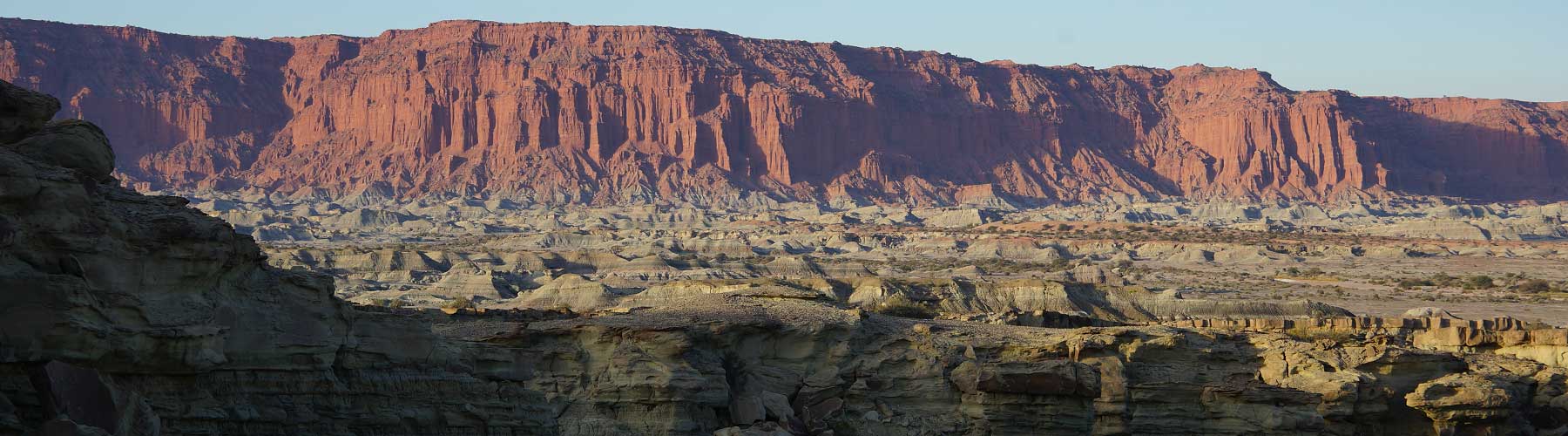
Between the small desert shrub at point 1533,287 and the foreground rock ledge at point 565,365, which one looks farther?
the small desert shrub at point 1533,287

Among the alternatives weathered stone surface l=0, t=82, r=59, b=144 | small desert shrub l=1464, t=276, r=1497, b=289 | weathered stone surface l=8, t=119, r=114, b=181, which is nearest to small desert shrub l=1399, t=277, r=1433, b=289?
small desert shrub l=1464, t=276, r=1497, b=289

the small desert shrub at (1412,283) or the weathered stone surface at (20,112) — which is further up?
the weathered stone surface at (20,112)

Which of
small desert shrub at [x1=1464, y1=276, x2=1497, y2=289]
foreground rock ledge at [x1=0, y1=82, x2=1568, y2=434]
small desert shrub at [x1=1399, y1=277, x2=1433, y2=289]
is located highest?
foreground rock ledge at [x1=0, y1=82, x2=1568, y2=434]

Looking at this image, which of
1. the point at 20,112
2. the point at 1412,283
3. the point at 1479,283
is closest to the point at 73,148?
the point at 20,112

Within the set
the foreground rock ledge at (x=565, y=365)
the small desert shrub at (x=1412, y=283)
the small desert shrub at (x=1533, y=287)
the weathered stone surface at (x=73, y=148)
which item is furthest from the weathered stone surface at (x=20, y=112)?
the small desert shrub at (x=1412, y=283)

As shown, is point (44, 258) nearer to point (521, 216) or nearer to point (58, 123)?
point (58, 123)

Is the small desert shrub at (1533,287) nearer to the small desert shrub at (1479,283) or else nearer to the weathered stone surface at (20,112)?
the small desert shrub at (1479,283)

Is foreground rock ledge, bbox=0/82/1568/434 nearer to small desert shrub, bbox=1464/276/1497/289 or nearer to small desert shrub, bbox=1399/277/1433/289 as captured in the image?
small desert shrub, bbox=1464/276/1497/289

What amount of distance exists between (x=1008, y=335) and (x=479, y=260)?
225ft

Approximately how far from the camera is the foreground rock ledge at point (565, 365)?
1677cm

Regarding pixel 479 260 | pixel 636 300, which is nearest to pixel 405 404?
pixel 636 300

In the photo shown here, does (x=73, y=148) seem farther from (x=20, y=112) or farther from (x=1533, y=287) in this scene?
(x=1533, y=287)

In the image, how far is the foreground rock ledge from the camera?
16.8 metres

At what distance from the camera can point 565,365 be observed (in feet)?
91.1
